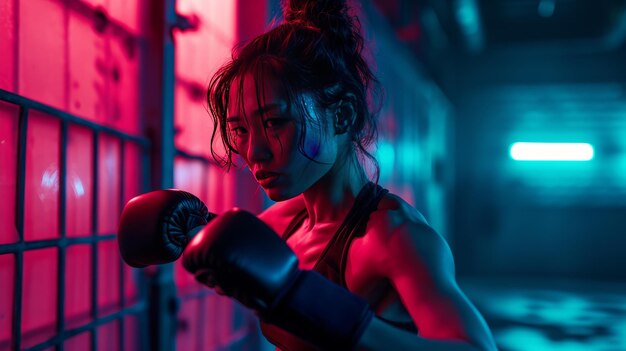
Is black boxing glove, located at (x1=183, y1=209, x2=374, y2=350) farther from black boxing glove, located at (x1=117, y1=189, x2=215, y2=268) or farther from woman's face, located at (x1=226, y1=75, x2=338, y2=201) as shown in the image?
black boxing glove, located at (x1=117, y1=189, x2=215, y2=268)

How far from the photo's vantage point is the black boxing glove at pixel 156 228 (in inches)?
46.7

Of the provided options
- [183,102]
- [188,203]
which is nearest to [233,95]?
[188,203]

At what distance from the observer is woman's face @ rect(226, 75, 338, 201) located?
105 cm

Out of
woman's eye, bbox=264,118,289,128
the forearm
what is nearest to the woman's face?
woman's eye, bbox=264,118,289,128

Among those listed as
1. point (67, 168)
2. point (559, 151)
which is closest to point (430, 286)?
point (67, 168)

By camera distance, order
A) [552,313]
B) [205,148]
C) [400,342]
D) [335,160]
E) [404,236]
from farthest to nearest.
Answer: [552,313] → [205,148] → [335,160] → [404,236] → [400,342]

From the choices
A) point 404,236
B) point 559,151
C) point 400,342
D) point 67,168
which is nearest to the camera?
point 400,342

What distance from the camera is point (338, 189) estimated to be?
4.18ft

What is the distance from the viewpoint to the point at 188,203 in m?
1.25

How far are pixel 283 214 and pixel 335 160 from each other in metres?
0.36

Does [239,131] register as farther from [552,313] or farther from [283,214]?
[552,313]

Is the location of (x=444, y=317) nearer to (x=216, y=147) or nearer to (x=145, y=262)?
(x=145, y=262)

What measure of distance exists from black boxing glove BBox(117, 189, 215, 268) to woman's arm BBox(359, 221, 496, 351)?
434mm

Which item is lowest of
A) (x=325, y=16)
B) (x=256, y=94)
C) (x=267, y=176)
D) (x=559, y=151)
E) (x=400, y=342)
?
(x=400, y=342)
